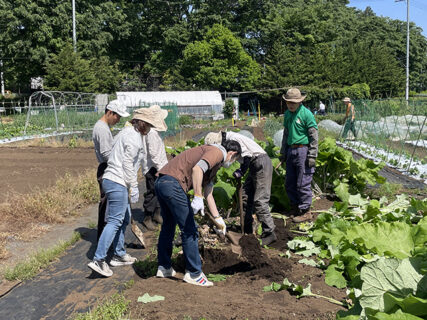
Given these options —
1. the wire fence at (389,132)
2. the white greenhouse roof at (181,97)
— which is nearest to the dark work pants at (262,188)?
the wire fence at (389,132)

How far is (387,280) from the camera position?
1.94 meters

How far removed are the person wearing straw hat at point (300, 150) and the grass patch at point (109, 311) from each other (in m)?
3.19

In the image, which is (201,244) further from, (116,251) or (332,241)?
(332,241)

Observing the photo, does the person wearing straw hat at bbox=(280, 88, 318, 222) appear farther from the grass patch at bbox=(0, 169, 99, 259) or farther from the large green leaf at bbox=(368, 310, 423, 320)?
the large green leaf at bbox=(368, 310, 423, 320)

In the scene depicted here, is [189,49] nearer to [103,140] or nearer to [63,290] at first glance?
[103,140]

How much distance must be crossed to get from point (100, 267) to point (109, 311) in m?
1.00

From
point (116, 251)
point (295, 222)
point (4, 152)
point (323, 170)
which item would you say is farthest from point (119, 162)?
point (4, 152)

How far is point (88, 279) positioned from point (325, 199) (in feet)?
14.3

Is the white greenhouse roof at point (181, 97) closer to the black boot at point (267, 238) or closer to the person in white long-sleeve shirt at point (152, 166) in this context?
the person in white long-sleeve shirt at point (152, 166)

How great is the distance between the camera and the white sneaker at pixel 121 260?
5.05 meters

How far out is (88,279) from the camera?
184 inches

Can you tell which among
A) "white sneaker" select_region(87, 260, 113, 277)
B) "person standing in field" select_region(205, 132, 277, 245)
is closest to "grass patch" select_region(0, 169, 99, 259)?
"white sneaker" select_region(87, 260, 113, 277)

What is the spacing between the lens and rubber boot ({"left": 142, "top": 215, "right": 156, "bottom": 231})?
672cm

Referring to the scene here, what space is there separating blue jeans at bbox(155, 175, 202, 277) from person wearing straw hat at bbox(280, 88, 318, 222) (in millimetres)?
2398
